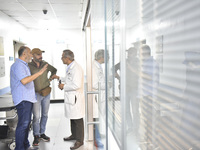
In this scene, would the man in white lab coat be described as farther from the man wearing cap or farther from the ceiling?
the ceiling

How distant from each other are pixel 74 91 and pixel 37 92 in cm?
82

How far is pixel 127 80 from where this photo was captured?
30.6 inches

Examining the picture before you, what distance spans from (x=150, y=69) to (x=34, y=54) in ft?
11.5

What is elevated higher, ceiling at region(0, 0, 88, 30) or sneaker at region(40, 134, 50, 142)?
ceiling at region(0, 0, 88, 30)

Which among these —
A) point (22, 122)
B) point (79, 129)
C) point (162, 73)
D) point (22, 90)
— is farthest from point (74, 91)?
point (162, 73)

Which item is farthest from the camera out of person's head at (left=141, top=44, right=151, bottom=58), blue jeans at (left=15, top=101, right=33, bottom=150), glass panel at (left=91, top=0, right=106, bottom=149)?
blue jeans at (left=15, top=101, right=33, bottom=150)

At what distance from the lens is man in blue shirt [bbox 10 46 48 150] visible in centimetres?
308

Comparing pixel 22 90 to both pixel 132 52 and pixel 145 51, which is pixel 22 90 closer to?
pixel 132 52

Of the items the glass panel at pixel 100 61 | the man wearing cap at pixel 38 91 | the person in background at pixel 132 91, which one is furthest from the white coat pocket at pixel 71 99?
the person in background at pixel 132 91

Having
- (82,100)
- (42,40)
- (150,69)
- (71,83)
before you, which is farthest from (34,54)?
(42,40)

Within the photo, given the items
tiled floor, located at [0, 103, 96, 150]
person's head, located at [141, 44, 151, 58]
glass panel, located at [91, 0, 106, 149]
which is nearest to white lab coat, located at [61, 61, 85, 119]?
tiled floor, located at [0, 103, 96, 150]

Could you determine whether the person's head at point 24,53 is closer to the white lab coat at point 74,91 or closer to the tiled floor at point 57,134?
the white lab coat at point 74,91

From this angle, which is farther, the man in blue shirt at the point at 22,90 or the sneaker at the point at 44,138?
the sneaker at the point at 44,138

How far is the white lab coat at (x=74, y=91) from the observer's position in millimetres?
3441
